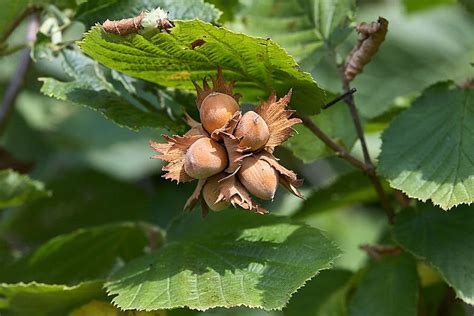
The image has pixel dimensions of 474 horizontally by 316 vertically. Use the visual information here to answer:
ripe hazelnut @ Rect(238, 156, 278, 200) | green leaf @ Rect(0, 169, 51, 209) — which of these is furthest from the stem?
green leaf @ Rect(0, 169, 51, 209)

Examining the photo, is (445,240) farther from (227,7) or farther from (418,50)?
(418,50)

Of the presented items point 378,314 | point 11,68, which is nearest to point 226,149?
point 378,314

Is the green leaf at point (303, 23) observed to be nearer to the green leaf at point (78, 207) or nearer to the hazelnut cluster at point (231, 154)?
the hazelnut cluster at point (231, 154)

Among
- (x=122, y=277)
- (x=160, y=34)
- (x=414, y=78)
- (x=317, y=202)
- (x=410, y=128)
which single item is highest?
(x=160, y=34)

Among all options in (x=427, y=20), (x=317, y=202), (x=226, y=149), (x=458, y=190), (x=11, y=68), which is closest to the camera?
(x=226, y=149)

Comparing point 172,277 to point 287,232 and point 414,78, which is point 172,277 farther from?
point 414,78

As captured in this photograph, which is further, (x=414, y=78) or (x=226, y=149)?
(x=414, y=78)

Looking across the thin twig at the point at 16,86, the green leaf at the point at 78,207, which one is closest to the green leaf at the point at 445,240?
the thin twig at the point at 16,86

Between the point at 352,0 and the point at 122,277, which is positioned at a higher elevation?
the point at 352,0

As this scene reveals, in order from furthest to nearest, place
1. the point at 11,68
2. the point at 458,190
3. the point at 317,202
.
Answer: the point at 11,68 → the point at 317,202 → the point at 458,190
